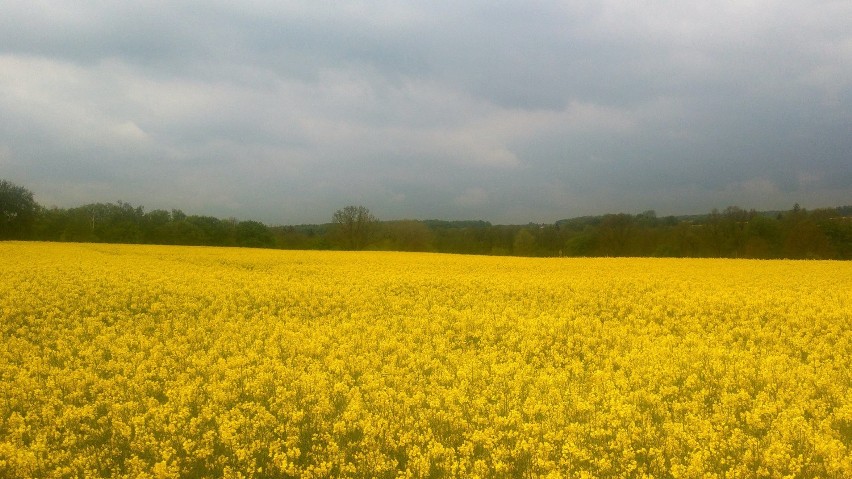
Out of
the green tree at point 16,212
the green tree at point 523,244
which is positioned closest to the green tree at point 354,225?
the green tree at point 523,244

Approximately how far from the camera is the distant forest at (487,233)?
151ft

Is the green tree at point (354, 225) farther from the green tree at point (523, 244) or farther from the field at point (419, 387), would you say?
the field at point (419, 387)

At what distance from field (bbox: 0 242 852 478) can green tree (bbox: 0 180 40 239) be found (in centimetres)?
4727

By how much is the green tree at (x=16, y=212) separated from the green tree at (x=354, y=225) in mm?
30108

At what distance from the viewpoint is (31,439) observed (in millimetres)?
5285

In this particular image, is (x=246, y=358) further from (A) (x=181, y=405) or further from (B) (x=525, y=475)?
(B) (x=525, y=475)

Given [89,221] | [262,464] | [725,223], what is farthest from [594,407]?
[89,221]

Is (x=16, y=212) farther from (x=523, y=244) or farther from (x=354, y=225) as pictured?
(x=523, y=244)

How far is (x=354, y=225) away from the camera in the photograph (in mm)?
60062

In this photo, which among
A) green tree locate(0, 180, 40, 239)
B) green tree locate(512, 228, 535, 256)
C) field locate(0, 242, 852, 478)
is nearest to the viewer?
field locate(0, 242, 852, 478)

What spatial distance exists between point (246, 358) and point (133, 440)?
250 centimetres

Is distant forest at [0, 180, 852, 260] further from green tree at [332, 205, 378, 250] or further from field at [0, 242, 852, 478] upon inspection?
field at [0, 242, 852, 478]

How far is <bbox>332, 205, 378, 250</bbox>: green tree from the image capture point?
195 feet

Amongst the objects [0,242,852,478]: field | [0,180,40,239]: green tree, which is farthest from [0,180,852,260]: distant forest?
[0,242,852,478]: field
